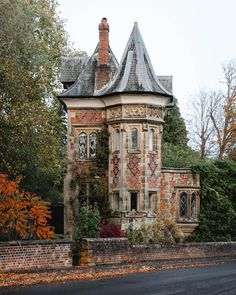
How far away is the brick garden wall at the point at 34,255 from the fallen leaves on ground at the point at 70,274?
55 centimetres

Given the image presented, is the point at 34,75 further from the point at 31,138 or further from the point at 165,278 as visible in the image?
the point at 165,278

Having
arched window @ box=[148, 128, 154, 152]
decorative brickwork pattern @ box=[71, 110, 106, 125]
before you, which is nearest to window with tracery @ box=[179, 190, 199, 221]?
arched window @ box=[148, 128, 154, 152]

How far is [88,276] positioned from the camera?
1948 cm

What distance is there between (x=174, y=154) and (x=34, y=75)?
11.4 metres

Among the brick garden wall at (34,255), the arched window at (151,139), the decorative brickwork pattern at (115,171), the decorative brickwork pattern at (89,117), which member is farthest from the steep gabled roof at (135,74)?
the brick garden wall at (34,255)

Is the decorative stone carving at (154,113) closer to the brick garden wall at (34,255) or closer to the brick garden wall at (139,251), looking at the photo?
the brick garden wall at (139,251)

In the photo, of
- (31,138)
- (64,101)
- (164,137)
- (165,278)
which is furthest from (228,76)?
(165,278)

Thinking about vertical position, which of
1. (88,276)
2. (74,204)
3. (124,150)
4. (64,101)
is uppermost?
(64,101)

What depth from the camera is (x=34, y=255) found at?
19328mm

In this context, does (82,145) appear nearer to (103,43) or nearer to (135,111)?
(135,111)

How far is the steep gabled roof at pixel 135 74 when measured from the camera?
101 ft

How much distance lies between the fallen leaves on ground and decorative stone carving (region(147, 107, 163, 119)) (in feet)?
31.1

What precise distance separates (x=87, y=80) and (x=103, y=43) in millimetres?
2134

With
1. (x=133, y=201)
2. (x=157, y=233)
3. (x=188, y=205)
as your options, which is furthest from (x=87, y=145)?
(x=157, y=233)
